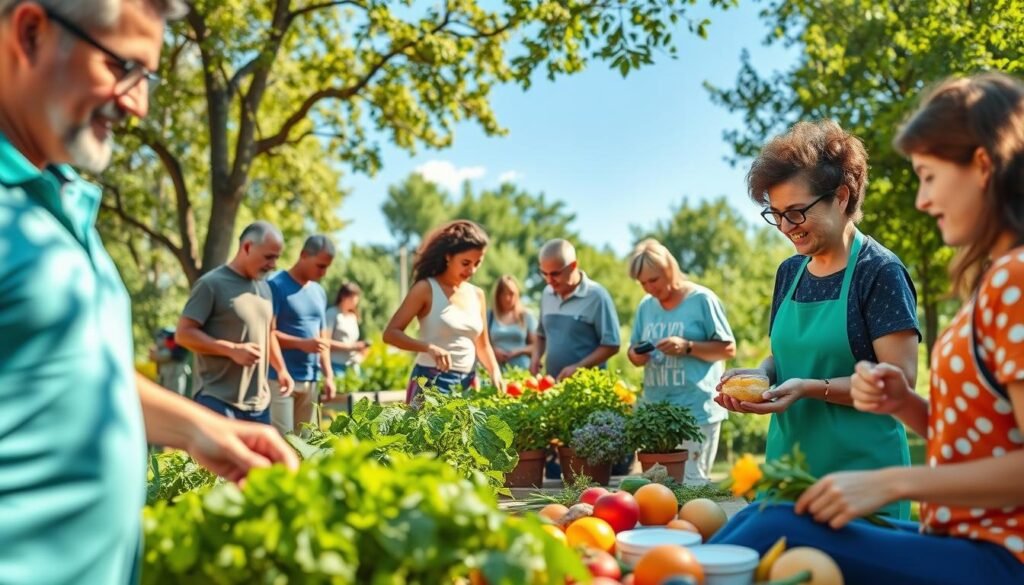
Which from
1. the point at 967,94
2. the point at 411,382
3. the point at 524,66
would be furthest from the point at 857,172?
the point at 524,66

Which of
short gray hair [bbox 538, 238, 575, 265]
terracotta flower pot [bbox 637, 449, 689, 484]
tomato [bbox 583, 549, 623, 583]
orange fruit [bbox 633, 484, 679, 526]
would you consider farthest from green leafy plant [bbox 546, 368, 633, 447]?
tomato [bbox 583, 549, 623, 583]

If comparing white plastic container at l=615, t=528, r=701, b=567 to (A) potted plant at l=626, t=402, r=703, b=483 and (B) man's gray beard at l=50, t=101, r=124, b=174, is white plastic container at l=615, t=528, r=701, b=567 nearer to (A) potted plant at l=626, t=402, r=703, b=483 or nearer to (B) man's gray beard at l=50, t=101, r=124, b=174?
(B) man's gray beard at l=50, t=101, r=124, b=174

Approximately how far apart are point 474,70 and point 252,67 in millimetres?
2772

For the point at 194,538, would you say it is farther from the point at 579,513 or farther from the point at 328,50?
the point at 328,50

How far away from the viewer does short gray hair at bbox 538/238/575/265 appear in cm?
626

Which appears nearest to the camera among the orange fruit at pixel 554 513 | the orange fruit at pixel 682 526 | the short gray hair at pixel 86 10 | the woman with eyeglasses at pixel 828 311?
the short gray hair at pixel 86 10

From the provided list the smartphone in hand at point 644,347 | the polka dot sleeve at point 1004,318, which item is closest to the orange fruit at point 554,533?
the polka dot sleeve at point 1004,318

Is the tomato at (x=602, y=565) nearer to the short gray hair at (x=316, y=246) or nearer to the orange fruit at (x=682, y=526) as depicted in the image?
the orange fruit at (x=682, y=526)

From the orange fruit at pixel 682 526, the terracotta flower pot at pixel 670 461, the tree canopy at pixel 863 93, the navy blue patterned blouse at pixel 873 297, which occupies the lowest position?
the terracotta flower pot at pixel 670 461

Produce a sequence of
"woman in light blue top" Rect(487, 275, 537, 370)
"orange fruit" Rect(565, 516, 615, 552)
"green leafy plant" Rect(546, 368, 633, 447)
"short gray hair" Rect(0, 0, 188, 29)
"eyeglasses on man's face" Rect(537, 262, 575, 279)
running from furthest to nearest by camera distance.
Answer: "woman in light blue top" Rect(487, 275, 537, 370)
"eyeglasses on man's face" Rect(537, 262, 575, 279)
"green leafy plant" Rect(546, 368, 633, 447)
"orange fruit" Rect(565, 516, 615, 552)
"short gray hair" Rect(0, 0, 188, 29)

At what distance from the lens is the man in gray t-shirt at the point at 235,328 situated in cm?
525

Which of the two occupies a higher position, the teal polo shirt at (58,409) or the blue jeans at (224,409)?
the teal polo shirt at (58,409)

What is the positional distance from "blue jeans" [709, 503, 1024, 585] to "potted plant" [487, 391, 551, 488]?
102 inches

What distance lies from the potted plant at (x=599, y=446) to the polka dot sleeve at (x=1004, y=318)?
2.73 m
